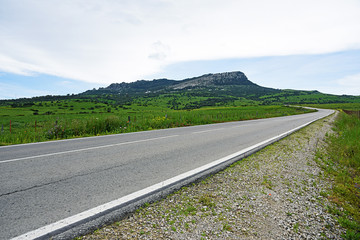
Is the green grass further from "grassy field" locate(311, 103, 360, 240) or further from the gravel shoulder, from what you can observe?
the gravel shoulder

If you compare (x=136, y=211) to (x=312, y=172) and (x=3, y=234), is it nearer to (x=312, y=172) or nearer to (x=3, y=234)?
(x=3, y=234)

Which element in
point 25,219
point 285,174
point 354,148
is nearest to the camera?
point 25,219

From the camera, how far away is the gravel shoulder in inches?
96.9

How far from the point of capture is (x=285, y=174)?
4660 mm

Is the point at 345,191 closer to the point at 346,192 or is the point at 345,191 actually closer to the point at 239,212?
the point at 346,192

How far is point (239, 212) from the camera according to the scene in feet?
9.68

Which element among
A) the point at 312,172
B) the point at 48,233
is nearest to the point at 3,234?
the point at 48,233

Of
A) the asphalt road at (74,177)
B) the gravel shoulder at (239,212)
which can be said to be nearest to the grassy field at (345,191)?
the gravel shoulder at (239,212)

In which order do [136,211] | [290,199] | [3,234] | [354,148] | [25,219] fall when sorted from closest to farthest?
1. [3,234]
2. [25,219]
3. [136,211]
4. [290,199]
5. [354,148]

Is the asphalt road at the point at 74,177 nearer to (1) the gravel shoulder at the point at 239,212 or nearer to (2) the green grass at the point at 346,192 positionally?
(1) the gravel shoulder at the point at 239,212

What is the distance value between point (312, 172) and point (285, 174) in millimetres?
900

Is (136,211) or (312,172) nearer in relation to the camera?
(136,211)

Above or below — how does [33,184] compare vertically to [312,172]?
above

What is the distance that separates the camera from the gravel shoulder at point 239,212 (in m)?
2.46
